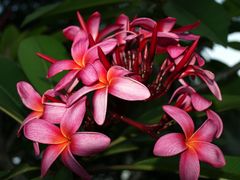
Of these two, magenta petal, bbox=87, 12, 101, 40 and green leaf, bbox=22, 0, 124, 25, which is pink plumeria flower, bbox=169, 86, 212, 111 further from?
green leaf, bbox=22, 0, 124, 25

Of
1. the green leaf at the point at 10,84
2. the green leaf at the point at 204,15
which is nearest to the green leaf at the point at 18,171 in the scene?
the green leaf at the point at 10,84

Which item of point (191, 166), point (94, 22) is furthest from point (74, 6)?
point (191, 166)

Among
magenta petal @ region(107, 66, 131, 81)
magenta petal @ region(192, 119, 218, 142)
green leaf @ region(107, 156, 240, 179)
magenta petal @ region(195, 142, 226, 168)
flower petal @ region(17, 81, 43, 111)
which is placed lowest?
green leaf @ region(107, 156, 240, 179)

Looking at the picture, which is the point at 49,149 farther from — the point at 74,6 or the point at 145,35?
the point at 74,6

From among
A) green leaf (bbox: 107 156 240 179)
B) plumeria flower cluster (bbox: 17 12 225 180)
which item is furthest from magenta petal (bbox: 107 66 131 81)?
green leaf (bbox: 107 156 240 179)

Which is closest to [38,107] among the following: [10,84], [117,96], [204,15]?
[117,96]

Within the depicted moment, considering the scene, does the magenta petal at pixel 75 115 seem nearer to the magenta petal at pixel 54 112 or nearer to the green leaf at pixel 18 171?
the magenta petal at pixel 54 112
